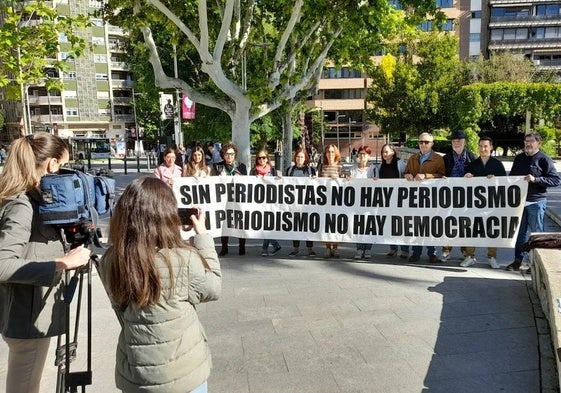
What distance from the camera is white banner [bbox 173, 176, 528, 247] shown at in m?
6.39

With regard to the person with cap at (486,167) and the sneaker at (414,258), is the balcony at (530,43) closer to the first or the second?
the person with cap at (486,167)

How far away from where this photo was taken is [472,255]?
675 cm

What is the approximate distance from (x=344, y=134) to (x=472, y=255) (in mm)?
57455

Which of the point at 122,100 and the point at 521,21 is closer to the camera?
the point at 521,21

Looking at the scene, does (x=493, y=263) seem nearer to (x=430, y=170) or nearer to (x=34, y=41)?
(x=430, y=170)

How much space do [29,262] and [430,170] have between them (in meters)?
5.67

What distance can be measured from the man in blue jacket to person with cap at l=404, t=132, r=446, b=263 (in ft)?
3.37

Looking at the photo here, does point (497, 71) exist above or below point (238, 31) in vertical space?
above

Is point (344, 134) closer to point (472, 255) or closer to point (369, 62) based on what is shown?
point (369, 62)

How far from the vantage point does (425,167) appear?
680cm

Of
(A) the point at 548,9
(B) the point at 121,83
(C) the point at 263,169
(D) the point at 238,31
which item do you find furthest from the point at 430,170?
(B) the point at 121,83

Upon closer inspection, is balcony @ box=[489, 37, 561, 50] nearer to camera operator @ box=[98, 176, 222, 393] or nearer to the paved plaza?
the paved plaza

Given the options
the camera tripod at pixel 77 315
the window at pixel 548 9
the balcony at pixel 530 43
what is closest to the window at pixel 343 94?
the balcony at pixel 530 43

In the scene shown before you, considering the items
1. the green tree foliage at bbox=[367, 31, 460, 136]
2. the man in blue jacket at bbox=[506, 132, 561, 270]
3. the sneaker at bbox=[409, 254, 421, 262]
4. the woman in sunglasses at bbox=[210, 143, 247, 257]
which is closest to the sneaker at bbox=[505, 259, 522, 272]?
the man in blue jacket at bbox=[506, 132, 561, 270]
